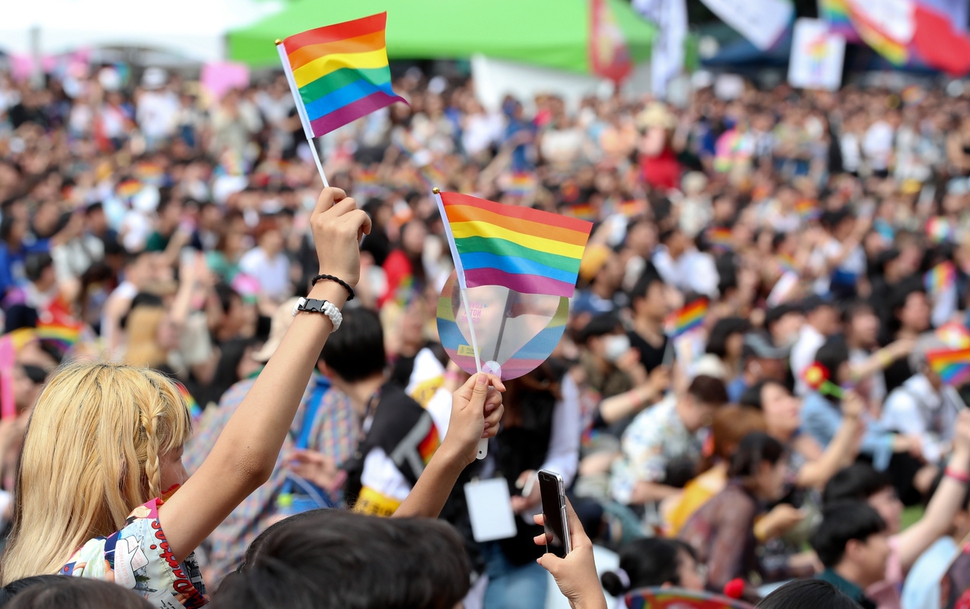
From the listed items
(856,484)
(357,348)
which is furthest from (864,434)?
(357,348)

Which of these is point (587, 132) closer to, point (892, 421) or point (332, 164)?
point (332, 164)

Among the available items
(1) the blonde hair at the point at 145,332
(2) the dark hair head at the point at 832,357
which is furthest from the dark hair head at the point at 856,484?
(1) the blonde hair at the point at 145,332

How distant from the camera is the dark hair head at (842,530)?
11.1 feet

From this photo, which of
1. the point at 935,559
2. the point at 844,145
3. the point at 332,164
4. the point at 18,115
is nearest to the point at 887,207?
the point at 844,145

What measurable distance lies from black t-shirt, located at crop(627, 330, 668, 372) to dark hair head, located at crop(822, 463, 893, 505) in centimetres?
236

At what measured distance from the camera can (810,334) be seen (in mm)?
6520

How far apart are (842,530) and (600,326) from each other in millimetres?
2921

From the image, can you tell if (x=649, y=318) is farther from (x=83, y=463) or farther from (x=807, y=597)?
(x=83, y=463)

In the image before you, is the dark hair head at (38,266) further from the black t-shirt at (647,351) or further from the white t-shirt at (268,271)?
the black t-shirt at (647,351)

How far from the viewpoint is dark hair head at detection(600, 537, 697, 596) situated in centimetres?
327

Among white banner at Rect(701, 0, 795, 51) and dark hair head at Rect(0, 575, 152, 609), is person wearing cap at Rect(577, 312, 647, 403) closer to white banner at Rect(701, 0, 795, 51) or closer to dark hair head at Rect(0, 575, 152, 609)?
dark hair head at Rect(0, 575, 152, 609)

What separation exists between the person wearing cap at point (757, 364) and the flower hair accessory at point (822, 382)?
0.70 feet

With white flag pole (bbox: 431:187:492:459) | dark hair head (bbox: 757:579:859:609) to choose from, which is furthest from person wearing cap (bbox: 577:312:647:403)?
dark hair head (bbox: 757:579:859:609)

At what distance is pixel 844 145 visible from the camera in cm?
1603
